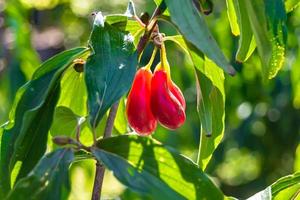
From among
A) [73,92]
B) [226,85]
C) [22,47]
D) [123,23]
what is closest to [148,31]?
[123,23]

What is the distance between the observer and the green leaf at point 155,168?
673 millimetres

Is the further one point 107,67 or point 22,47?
point 22,47

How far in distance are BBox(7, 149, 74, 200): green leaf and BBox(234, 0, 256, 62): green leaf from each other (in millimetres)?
190

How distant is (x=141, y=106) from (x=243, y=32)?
0.11m

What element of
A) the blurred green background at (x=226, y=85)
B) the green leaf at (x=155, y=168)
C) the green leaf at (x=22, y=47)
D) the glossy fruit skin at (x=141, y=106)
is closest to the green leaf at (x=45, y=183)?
the green leaf at (x=155, y=168)

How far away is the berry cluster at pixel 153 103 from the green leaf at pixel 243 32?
7cm

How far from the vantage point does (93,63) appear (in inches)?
28.8

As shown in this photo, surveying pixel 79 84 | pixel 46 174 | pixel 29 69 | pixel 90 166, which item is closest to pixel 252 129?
pixel 90 166

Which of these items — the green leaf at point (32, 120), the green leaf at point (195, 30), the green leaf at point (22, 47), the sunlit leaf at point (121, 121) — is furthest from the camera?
the green leaf at point (22, 47)

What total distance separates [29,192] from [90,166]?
1624 mm

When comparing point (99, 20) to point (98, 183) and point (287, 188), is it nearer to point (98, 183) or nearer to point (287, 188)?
point (98, 183)

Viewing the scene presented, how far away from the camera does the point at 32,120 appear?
742 millimetres

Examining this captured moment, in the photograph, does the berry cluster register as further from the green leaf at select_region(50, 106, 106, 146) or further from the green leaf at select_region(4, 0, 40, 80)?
the green leaf at select_region(4, 0, 40, 80)

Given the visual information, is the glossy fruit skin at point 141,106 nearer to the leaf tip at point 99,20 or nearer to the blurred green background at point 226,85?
the leaf tip at point 99,20
